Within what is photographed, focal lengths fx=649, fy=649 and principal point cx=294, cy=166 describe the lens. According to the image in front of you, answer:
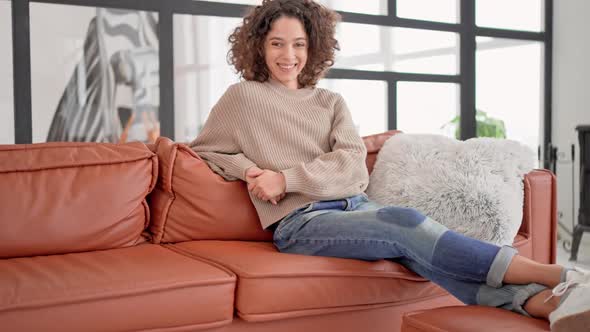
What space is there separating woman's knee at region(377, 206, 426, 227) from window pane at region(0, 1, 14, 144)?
7.55 ft

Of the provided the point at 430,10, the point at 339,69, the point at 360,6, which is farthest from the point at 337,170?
the point at 430,10

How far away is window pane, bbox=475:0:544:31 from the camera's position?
4998mm

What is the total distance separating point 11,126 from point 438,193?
2287mm

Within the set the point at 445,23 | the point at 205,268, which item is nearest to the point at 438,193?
the point at 205,268

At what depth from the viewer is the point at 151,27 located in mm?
3703

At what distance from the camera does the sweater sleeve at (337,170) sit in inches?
76.9

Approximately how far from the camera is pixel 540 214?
235 cm

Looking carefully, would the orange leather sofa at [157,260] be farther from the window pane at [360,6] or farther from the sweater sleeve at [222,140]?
the window pane at [360,6]

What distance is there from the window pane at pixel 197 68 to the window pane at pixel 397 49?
2.78 ft

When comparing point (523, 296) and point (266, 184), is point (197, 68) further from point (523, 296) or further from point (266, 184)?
point (523, 296)

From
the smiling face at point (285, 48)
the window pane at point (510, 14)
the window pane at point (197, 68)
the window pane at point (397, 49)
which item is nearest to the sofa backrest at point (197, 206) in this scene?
the smiling face at point (285, 48)

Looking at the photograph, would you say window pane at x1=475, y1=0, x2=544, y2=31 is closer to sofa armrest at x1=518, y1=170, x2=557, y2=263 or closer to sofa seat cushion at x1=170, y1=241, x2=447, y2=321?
sofa armrest at x1=518, y1=170, x2=557, y2=263

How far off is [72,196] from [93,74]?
6.02 feet

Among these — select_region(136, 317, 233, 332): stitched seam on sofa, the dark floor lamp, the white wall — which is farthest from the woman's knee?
the white wall
